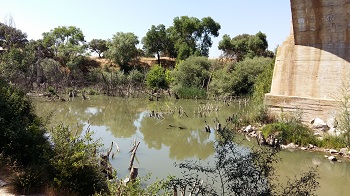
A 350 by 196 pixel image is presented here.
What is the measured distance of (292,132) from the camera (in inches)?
499

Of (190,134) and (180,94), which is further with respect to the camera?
(180,94)

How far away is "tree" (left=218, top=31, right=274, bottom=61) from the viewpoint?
42.9 meters

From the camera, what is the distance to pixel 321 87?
44.2ft

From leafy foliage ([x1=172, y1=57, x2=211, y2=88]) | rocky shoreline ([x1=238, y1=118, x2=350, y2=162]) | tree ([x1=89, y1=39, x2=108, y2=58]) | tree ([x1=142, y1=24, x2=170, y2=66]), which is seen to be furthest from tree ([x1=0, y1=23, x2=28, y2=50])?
rocky shoreline ([x1=238, y1=118, x2=350, y2=162])

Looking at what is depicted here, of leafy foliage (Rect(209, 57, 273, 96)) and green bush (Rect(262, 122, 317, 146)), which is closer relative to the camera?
green bush (Rect(262, 122, 317, 146))

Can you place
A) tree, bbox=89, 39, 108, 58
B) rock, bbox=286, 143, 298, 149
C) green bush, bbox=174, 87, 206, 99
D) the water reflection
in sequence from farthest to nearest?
1. tree, bbox=89, 39, 108, 58
2. green bush, bbox=174, 87, 206, 99
3. the water reflection
4. rock, bbox=286, 143, 298, 149

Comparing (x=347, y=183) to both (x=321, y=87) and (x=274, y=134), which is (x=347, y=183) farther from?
(x=321, y=87)

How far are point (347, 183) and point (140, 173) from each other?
18.6 feet

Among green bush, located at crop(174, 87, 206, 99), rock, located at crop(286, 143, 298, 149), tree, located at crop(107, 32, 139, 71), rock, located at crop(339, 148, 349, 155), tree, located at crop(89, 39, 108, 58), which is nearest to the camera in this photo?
rock, located at crop(339, 148, 349, 155)

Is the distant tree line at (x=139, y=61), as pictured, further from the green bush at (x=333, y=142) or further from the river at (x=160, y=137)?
the green bush at (x=333, y=142)

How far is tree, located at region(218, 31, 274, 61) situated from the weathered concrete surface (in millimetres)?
26887

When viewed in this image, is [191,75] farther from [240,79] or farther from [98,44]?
[98,44]

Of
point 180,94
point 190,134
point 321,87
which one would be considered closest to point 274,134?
point 321,87

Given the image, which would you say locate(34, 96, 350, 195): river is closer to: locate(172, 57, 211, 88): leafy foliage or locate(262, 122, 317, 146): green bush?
locate(262, 122, 317, 146): green bush
